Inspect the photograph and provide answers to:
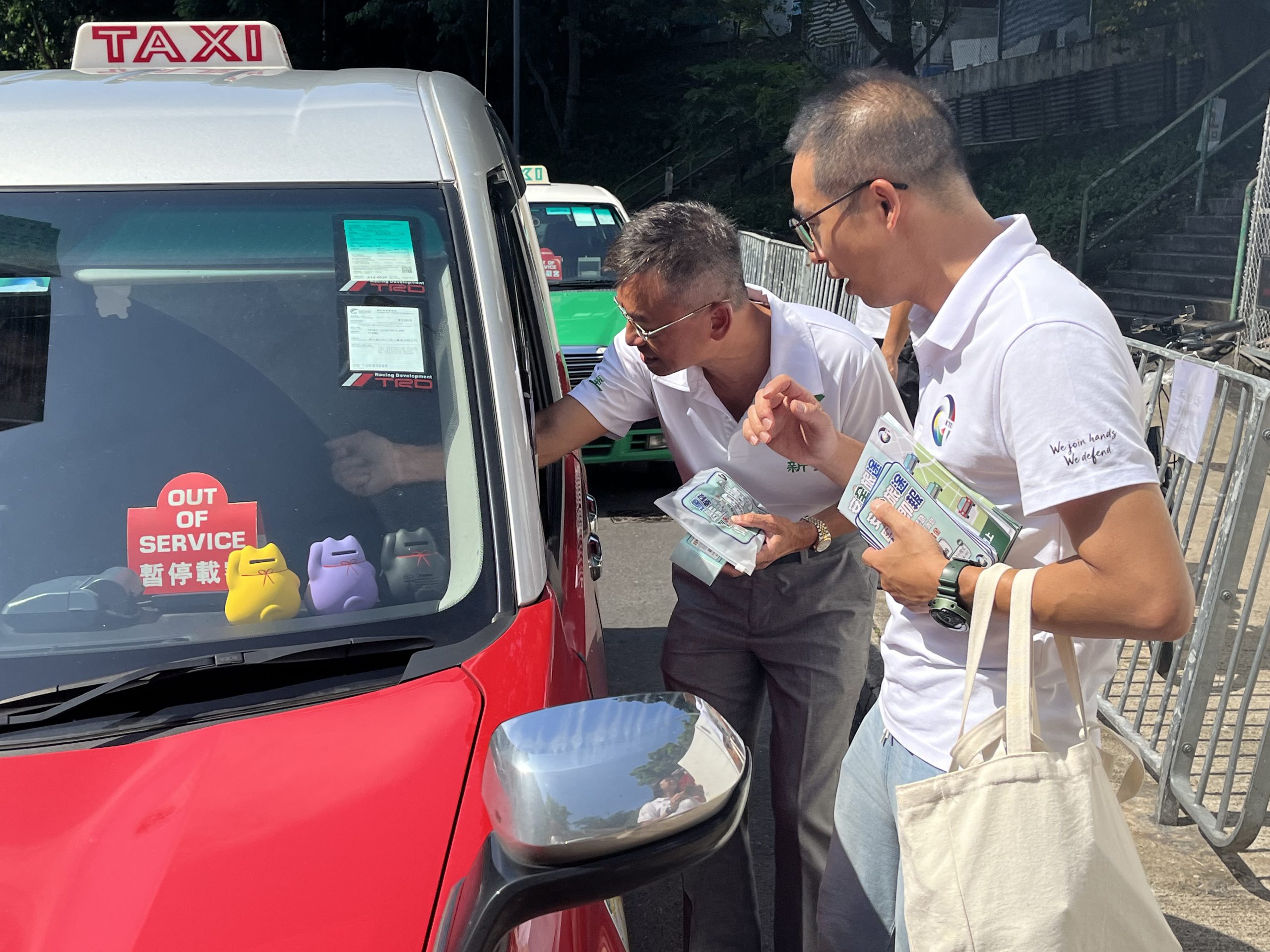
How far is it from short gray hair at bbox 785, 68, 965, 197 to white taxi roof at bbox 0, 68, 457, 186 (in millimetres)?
700

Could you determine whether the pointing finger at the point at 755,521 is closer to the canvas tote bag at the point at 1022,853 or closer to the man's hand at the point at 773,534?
the man's hand at the point at 773,534

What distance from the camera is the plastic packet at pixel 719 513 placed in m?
2.52

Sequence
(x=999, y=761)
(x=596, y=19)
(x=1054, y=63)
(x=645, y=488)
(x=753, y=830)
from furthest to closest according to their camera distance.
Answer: (x=596, y=19) → (x=1054, y=63) → (x=645, y=488) → (x=753, y=830) → (x=999, y=761)

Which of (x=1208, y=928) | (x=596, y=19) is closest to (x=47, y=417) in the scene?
(x=1208, y=928)

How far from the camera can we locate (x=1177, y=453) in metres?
4.22

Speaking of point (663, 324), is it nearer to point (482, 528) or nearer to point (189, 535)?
point (482, 528)

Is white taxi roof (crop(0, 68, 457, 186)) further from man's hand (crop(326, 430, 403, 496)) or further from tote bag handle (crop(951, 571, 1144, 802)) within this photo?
tote bag handle (crop(951, 571, 1144, 802))

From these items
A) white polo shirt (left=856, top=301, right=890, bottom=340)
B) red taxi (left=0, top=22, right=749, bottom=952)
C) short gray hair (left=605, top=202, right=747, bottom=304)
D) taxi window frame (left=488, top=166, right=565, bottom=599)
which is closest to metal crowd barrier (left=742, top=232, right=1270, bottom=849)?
white polo shirt (left=856, top=301, right=890, bottom=340)

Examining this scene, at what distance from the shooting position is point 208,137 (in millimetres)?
2186

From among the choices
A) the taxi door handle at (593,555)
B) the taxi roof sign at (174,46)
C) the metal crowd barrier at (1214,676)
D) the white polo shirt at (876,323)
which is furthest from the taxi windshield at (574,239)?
the taxi door handle at (593,555)

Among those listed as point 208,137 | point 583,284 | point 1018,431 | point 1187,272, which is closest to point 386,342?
point 208,137

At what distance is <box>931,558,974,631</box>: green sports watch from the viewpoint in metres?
1.75

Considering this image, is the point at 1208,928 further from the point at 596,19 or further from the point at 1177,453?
the point at 596,19

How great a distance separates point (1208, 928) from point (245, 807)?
9.42ft
